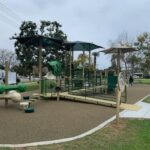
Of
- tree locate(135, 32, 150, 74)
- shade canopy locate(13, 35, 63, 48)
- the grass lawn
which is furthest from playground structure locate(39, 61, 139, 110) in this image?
tree locate(135, 32, 150, 74)

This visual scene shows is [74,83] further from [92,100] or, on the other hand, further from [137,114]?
[137,114]

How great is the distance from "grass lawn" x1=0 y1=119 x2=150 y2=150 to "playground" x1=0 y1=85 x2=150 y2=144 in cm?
55

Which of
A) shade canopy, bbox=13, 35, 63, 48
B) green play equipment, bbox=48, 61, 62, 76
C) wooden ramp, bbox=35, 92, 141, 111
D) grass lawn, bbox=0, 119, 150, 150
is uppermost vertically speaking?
shade canopy, bbox=13, 35, 63, 48

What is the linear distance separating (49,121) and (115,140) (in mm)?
2654

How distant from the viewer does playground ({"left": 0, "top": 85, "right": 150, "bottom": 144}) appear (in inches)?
312

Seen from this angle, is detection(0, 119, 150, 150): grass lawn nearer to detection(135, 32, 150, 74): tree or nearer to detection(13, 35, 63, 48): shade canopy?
detection(13, 35, 63, 48): shade canopy

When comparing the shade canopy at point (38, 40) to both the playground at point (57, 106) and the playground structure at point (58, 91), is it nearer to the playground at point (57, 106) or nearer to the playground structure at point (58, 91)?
the playground at point (57, 106)

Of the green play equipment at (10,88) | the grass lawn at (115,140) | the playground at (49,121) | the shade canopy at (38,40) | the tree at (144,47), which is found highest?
the tree at (144,47)

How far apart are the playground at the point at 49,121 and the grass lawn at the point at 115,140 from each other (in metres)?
0.55

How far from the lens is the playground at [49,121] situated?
26.0 feet

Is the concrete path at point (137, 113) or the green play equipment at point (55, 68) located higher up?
the green play equipment at point (55, 68)

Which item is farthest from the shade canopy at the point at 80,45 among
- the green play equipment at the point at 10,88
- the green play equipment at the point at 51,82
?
the green play equipment at the point at 10,88

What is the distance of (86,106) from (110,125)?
4154mm

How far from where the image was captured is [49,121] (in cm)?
988
